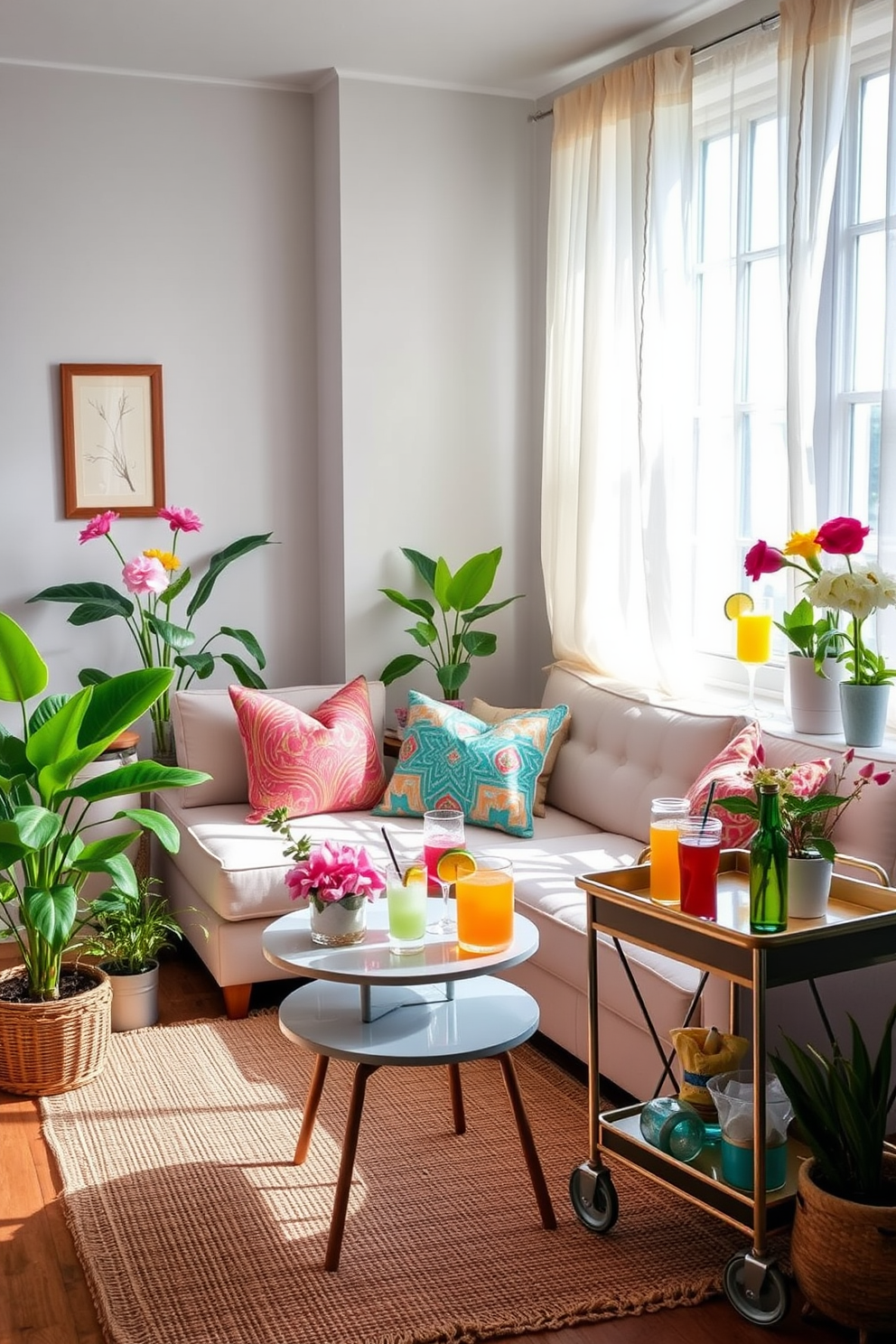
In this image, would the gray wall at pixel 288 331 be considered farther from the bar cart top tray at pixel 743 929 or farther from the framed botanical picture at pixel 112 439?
the bar cart top tray at pixel 743 929

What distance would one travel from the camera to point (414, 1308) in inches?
90.0

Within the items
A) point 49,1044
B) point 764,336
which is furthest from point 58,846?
point 764,336

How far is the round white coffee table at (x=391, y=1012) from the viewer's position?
2.40 metres

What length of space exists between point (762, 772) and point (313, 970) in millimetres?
874

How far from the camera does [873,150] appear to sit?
10.9ft

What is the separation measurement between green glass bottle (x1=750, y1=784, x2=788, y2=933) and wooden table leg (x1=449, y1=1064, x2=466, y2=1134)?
957 millimetres

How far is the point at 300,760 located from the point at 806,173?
2.08 m

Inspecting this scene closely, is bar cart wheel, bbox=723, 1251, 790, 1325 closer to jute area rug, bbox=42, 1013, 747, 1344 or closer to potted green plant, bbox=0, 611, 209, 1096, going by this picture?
jute area rug, bbox=42, 1013, 747, 1344

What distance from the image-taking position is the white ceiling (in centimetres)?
379

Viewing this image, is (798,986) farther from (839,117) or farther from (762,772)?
(839,117)

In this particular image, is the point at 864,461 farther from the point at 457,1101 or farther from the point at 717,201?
the point at 457,1101

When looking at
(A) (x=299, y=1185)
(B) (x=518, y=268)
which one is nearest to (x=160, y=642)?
(B) (x=518, y=268)

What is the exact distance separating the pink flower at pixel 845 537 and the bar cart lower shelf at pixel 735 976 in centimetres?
93

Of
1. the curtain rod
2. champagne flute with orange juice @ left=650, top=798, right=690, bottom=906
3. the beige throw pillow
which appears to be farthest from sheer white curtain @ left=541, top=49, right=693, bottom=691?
champagne flute with orange juice @ left=650, top=798, right=690, bottom=906
